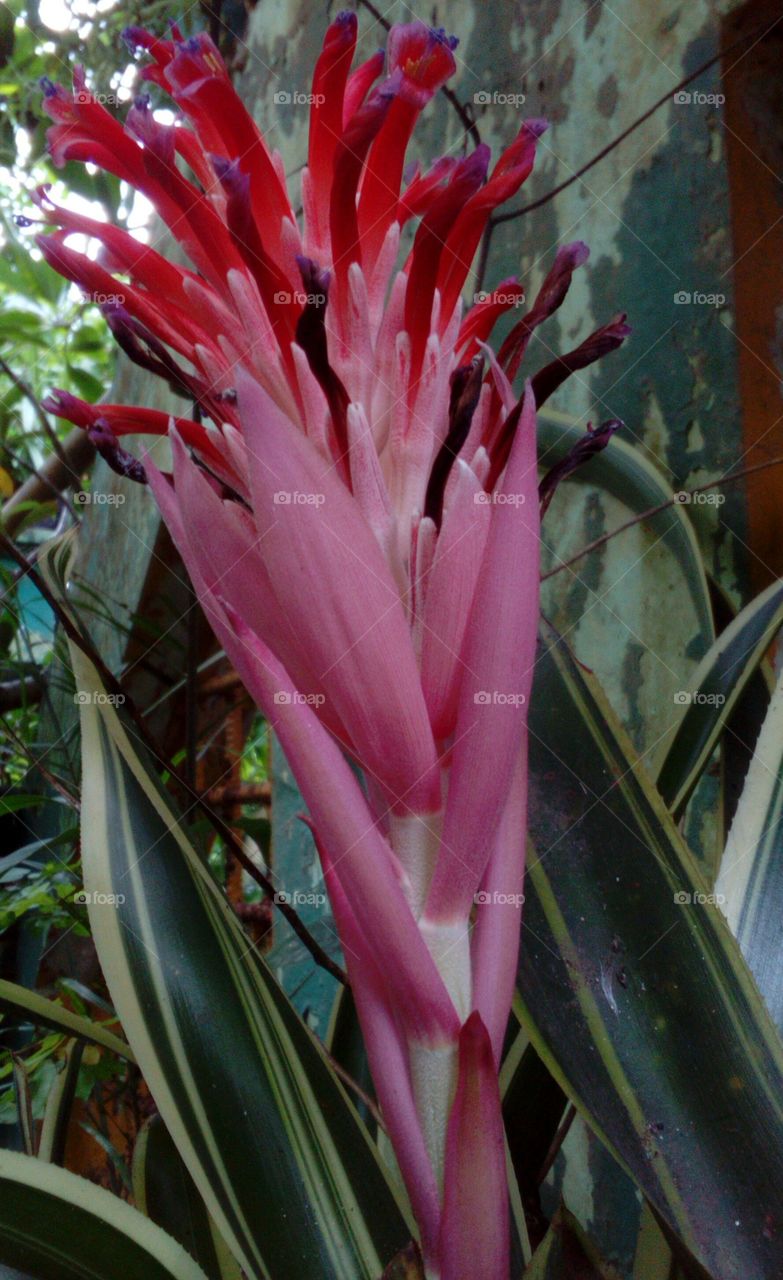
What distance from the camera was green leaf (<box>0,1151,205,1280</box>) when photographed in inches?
12.6

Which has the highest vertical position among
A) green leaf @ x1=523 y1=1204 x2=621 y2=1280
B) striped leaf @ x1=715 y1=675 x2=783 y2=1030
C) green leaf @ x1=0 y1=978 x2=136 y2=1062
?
striped leaf @ x1=715 y1=675 x2=783 y2=1030

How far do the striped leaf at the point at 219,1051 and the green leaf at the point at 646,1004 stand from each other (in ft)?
0.31

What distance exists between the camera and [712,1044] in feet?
1.18

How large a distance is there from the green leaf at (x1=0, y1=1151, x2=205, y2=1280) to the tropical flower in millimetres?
90

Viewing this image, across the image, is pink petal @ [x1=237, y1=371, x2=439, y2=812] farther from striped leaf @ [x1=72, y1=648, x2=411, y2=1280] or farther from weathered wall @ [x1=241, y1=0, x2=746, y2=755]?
weathered wall @ [x1=241, y1=0, x2=746, y2=755]

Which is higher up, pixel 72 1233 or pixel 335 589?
pixel 335 589

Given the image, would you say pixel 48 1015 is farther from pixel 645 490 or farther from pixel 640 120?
pixel 640 120

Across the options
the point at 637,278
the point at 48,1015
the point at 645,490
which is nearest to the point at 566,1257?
the point at 48,1015

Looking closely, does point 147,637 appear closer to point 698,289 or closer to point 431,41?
point 698,289

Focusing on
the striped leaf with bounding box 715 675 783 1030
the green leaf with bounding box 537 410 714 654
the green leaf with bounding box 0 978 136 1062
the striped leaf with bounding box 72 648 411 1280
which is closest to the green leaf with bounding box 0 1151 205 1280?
the striped leaf with bounding box 72 648 411 1280

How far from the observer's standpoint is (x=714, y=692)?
540 mm

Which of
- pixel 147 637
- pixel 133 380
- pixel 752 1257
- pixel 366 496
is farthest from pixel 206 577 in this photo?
pixel 133 380

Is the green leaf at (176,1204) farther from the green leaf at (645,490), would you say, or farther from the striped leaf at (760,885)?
the green leaf at (645,490)

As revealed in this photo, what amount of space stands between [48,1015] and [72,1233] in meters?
0.16
